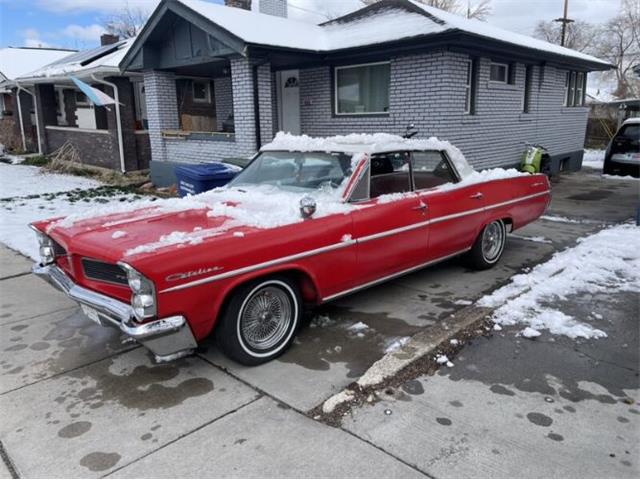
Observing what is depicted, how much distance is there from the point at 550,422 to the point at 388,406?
0.93 meters

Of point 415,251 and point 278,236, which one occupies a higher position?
point 278,236

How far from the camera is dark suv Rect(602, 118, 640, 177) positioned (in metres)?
13.2

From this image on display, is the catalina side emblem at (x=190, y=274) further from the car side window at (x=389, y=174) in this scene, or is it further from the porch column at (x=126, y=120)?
the porch column at (x=126, y=120)

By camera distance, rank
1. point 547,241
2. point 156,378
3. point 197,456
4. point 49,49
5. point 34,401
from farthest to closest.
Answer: point 49,49 → point 547,241 → point 156,378 → point 34,401 → point 197,456

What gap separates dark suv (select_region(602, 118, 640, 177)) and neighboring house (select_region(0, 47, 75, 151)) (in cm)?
2062

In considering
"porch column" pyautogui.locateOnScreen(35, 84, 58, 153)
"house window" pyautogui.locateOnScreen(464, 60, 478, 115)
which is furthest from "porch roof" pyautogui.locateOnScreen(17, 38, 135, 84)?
"house window" pyautogui.locateOnScreen(464, 60, 478, 115)

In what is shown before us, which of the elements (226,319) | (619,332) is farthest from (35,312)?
(619,332)

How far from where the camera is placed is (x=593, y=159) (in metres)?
19.9

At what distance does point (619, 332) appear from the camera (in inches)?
165

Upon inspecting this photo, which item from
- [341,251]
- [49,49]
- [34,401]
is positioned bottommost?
[34,401]

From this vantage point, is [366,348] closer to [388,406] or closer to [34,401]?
[388,406]

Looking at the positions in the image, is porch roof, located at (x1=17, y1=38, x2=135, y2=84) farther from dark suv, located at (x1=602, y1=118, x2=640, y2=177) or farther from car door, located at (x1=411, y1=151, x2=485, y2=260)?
dark suv, located at (x1=602, y1=118, x2=640, y2=177)

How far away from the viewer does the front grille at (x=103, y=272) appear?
3322 millimetres

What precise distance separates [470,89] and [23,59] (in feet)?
79.1
